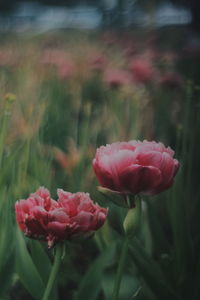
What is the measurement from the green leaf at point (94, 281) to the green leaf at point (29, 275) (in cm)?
7

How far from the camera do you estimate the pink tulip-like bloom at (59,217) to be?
396 mm

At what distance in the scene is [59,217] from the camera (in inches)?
15.5

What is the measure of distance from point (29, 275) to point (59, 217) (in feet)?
0.50

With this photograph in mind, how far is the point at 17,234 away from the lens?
0.56 meters

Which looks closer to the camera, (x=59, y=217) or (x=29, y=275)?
(x=59, y=217)

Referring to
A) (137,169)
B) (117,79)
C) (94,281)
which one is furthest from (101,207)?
(117,79)

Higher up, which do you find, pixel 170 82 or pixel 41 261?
pixel 170 82

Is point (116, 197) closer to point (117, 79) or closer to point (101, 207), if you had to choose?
point (101, 207)

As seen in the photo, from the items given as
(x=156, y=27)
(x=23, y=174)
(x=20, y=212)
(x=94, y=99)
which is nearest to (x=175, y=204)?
(x=23, y=174)

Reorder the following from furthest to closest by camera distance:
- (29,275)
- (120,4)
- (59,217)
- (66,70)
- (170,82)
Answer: (120,4) → (66,70) → (170,82) → (29,275) → (59,217)

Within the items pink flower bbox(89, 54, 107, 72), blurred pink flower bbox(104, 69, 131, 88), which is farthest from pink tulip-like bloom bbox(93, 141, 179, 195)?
pink flower bbox(89, 54, 107, 72)

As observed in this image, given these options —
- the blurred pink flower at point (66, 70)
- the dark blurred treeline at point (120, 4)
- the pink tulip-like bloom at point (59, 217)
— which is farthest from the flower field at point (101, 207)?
the dark blurred treeline at point (120, 4)

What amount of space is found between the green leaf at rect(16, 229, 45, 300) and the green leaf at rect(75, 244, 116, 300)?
0.07 meters

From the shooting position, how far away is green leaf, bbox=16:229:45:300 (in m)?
0.51
